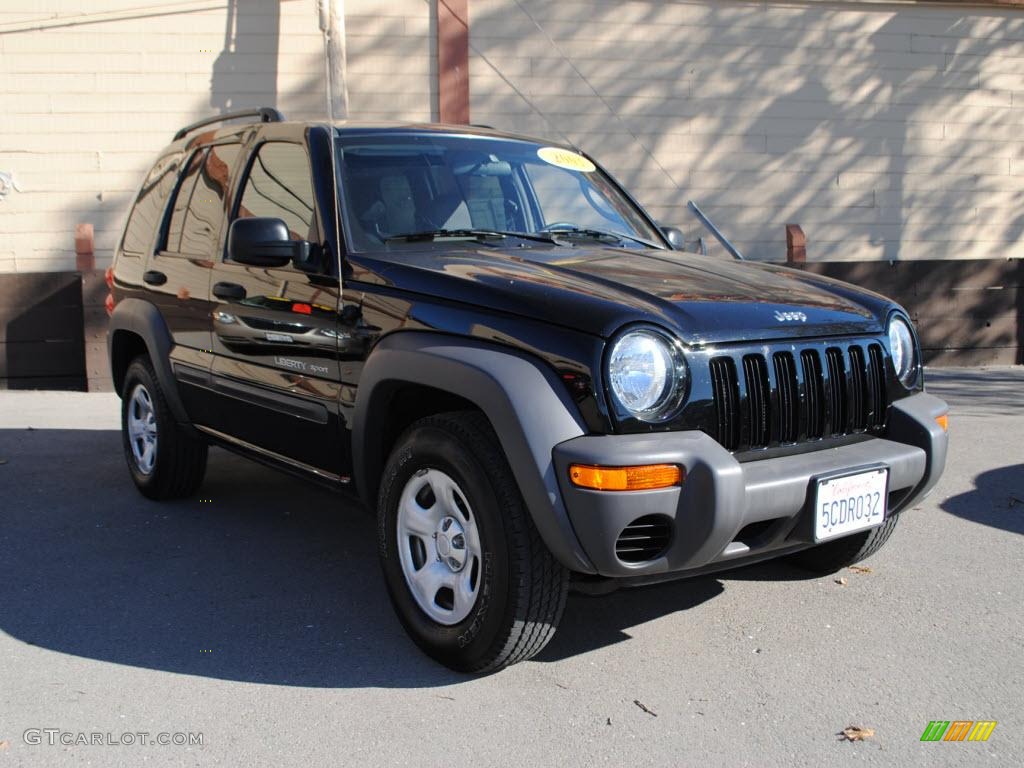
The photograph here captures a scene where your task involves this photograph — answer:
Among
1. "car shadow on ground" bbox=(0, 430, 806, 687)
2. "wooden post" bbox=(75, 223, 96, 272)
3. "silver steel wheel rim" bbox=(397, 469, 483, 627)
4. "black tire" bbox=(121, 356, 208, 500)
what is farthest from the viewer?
"wooden post" bbox=(75, 223, 96, 272)

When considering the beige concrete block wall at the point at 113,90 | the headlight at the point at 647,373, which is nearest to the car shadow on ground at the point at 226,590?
the headlight at the point at 647,373

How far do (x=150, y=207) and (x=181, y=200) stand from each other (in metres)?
0.46

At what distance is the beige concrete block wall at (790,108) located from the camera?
1077 cm

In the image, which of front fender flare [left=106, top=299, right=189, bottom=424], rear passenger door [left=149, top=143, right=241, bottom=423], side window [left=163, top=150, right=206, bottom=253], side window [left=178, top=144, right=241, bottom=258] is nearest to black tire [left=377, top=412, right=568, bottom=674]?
rear passenger door [left=149, top=143, right=241, bottom=423]

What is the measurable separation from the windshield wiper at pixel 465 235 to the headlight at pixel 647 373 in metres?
1.20

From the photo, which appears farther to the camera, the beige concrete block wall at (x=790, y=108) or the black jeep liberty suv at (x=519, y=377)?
the beige concrete block wall at (x=790, y=108)

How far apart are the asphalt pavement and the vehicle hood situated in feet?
3.65

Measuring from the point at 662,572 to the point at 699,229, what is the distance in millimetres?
8466

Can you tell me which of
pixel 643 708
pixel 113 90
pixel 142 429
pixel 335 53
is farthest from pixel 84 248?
pixel 643 708

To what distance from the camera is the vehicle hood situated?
319 cm

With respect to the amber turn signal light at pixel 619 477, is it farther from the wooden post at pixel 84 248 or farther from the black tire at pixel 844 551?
the wooden post at pixel 84 248

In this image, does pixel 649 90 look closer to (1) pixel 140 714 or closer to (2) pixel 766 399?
(2) pixel 766 399

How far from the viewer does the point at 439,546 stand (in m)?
3.46

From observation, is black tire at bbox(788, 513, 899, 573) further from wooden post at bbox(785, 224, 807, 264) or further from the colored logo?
wooden post at bbox(785, 224, 807, 264)
